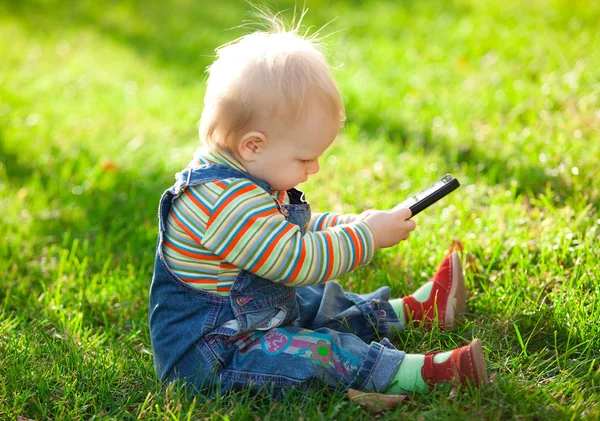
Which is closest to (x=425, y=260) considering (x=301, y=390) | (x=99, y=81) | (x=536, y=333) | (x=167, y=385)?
(x=536, y=333)

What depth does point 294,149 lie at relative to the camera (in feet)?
6.95

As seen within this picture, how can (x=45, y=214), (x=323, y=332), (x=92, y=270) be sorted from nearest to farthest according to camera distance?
(x=323, y=332), (x=92, y=270), (x=45, y=214)

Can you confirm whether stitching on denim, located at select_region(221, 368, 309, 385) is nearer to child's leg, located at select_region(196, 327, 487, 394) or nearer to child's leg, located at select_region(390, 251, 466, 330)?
child's leg, located at select_region(196, 327, 487, 394)

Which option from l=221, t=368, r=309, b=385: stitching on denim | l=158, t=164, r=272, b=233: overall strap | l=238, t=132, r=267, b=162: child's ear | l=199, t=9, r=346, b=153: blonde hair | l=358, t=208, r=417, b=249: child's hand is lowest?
l=221, t=368, r=309, b=385: stitching on denim

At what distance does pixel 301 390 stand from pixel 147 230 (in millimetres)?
1534

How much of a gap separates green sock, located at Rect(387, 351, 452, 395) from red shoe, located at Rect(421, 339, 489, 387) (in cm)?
2

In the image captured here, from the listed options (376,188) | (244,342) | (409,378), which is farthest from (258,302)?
(376,188)

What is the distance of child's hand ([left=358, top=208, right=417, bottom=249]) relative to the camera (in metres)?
2.21

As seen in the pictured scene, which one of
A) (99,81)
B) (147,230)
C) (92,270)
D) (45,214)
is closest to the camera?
(92,270)

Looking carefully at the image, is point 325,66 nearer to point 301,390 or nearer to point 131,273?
point 301,390

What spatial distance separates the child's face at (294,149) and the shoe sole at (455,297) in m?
0.70

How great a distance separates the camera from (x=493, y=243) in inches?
112

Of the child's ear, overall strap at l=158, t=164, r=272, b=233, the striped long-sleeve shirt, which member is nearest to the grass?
the striped long-sleeve shirt

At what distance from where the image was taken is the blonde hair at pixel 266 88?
2055mm
